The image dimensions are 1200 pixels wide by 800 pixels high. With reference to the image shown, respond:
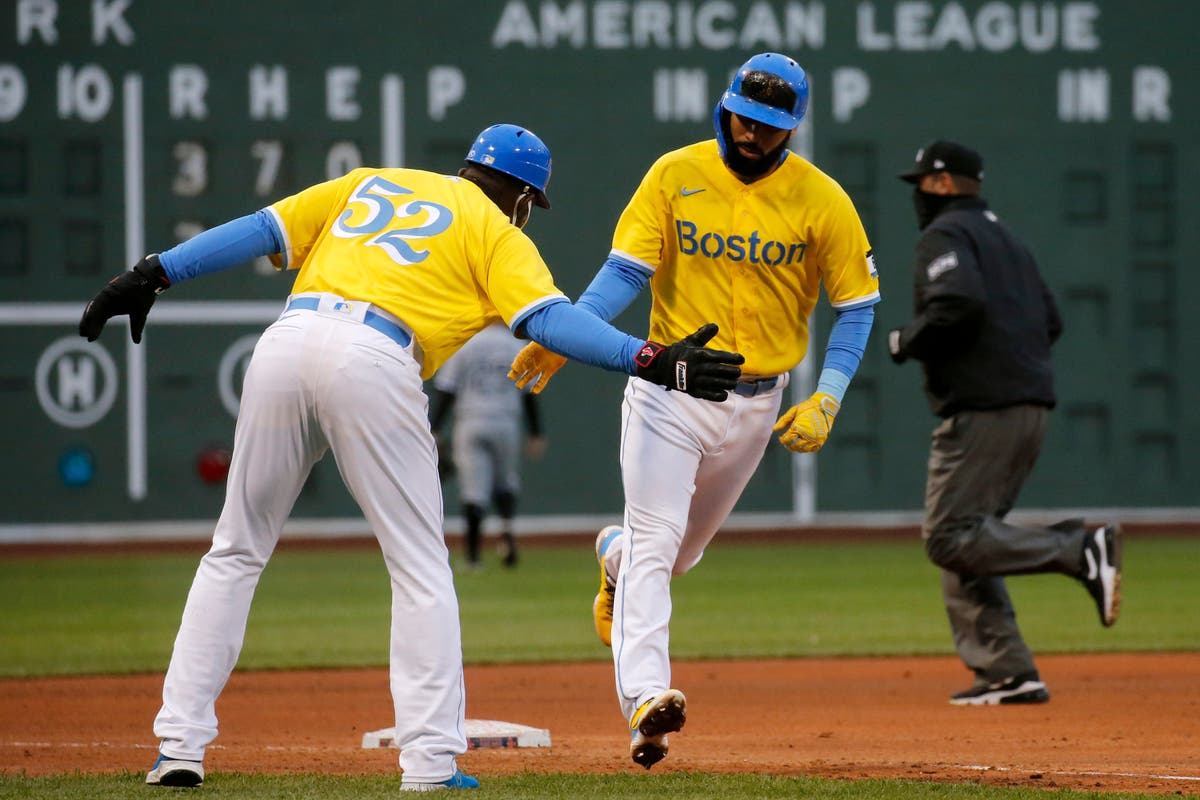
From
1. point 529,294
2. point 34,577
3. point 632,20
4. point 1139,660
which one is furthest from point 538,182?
point 632,20

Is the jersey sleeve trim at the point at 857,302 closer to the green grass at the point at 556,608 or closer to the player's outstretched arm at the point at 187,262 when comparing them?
the player's outstretched arm at the point at 187,262

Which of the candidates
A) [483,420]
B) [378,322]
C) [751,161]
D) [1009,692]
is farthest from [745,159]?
[483,420]

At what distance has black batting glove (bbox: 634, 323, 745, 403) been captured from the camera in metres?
4.51

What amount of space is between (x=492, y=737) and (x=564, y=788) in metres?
1.10

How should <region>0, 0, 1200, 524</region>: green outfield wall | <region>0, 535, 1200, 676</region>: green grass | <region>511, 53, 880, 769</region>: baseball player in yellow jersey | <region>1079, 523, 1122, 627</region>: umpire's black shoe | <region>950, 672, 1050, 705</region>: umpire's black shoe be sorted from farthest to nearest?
<region>0, 0, 1200, 524</region>: green outfield wall → <region>0, 535, 1200, 676</region>: green grass → <region>950, 672, 1050, 705</region>: umpire's black shoe → <region>1079, 523, 1122, 627</region>: umpire's black shoe → <region>511, 53, 880, 769</region>: baseball player in yellow jersey

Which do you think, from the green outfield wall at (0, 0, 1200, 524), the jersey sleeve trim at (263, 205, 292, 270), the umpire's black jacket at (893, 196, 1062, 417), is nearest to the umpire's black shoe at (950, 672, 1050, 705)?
the umpire's black jacket at (893, 196, 1062, 417)

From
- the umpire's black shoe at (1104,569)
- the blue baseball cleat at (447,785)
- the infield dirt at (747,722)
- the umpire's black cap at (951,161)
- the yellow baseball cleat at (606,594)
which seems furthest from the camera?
the umpire's black cap at (951,161)

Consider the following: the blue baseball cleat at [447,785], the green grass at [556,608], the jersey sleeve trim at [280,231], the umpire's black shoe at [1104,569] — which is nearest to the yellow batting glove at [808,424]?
the blue baseball cleat at [447,785]

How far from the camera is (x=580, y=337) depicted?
15.2 feet

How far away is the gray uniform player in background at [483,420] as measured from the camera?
13156 millimetres

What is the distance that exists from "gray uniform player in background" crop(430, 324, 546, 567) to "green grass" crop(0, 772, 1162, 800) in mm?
8003

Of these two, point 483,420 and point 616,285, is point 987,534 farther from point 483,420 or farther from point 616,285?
point 483,420

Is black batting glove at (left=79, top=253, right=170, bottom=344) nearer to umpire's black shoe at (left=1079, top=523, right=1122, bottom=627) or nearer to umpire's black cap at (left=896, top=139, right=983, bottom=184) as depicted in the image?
umpire's black cap at (left=896, top=139, right=983, bottom=184)

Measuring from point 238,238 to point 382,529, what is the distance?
92 centimetres
